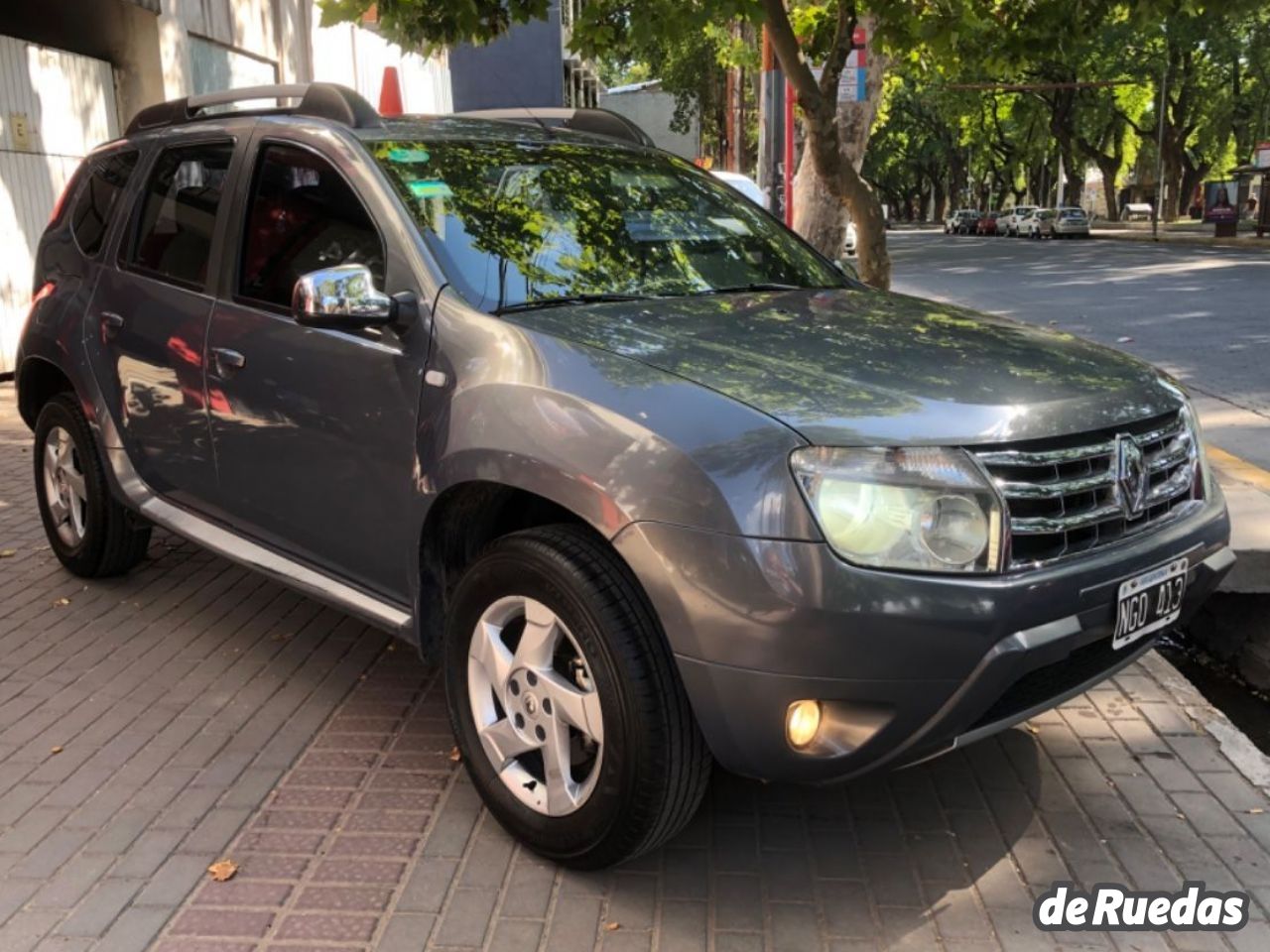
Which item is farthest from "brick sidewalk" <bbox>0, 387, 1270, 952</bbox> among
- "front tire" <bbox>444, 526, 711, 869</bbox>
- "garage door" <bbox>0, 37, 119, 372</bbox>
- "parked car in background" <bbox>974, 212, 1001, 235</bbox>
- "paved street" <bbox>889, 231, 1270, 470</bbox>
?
"parked car in background" <bbox>974, 212, 1001, 235</bbox>

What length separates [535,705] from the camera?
284 centimetres

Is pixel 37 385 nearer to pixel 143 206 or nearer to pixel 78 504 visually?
pixel 78 504

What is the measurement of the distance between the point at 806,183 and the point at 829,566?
907cm

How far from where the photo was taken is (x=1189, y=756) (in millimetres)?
3469

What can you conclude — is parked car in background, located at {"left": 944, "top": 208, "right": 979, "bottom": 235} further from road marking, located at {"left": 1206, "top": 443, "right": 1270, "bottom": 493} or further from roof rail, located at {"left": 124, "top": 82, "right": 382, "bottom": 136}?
roof rail, located at {"left": 124, "top": 82, "right": 382, "bottom": 136}

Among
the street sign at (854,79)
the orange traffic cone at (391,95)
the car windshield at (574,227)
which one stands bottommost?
the car windshield at (574,227)

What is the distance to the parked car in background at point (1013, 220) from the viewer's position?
48594mm

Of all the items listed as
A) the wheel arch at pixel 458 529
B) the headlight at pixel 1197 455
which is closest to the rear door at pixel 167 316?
the wheel arch at pixel 458 529

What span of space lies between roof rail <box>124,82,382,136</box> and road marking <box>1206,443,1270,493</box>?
4.18 meters

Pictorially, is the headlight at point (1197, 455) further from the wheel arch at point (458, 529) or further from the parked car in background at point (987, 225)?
the parked car in background at point (987, 225)

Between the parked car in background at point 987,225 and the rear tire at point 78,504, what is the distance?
5327 centimetres

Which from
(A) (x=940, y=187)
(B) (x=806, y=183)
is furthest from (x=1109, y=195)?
(B) (x=806, y=183)

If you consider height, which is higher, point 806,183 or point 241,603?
point 806,183

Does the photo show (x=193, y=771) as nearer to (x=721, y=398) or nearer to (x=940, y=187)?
(x=721, y=398)
